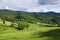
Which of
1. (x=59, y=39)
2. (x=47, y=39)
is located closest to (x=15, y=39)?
(x=47, y=39)

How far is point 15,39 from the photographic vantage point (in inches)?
2450

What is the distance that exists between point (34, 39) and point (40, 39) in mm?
2409

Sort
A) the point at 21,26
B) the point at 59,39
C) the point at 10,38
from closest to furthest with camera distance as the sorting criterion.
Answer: the point at 59,39 < the point at 10,38 < the point at 21,26

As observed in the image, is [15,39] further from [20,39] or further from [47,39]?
[47,39]

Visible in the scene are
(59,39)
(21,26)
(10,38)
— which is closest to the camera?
(59,39)

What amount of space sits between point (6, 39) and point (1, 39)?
2050 millimetres

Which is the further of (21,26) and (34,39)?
(21,26)

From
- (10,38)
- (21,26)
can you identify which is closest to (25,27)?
(21,26)

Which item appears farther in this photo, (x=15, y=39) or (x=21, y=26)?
(x=21, y=26)

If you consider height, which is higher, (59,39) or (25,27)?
(59,39)

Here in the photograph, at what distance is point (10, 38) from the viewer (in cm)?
6444

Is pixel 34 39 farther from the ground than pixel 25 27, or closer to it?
farther from the ground

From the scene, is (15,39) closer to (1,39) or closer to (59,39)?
(1,39)

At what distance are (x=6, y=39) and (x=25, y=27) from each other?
309ft
